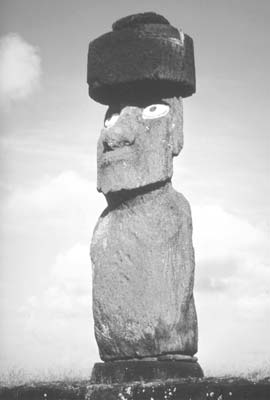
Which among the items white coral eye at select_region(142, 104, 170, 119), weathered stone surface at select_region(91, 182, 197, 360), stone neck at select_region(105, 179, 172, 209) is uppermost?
white coral eye at select_region(142, 104, 170, 119)

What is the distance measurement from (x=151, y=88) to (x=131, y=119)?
45 centimetres

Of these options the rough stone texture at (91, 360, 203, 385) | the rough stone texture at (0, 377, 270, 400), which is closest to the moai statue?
the rough stone texture at (91, 360, 203, 385)

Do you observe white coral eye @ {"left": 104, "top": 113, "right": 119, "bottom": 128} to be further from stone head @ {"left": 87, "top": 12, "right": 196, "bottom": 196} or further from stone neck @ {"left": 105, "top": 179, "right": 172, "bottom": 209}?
stone neck @ {"left": 105, "top": 179, "right": 172, "bottom": 209}

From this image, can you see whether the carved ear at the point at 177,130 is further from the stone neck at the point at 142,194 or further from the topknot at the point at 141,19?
the topknot at the point at 141,19

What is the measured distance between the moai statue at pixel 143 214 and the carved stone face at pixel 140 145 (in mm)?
12

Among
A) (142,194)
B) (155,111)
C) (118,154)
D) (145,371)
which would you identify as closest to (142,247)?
(142,194)

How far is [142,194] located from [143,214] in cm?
25

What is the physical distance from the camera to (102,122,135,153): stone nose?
9391 millimetres

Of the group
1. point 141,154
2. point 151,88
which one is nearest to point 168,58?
point 151,88

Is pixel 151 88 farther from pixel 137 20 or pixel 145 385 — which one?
pixel 145 385

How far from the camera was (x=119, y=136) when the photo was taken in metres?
9.42

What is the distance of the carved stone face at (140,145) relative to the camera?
9227 mm

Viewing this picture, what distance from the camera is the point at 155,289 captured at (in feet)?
29.1

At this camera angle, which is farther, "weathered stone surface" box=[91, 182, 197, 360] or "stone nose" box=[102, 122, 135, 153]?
"stone nose" box=[102, 122, 135, 153]
